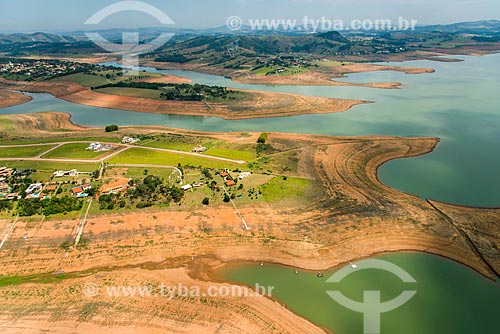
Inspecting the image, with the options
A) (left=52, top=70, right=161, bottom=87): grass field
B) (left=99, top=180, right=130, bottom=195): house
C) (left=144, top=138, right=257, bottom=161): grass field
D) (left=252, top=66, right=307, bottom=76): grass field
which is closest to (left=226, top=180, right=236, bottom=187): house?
(left=144, top=138, right=257, bottom=161): grass field

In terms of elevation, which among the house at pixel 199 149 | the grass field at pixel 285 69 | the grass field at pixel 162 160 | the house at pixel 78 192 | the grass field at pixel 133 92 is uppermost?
the grass field at pixel 285 69

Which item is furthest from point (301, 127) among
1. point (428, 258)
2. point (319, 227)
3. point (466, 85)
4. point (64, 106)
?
point (466, 85)

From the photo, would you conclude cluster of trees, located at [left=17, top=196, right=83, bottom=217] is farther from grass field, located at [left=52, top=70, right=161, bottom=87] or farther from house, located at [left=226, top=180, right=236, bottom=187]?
grass field, located at [left=52, top=70, right=161, bottom=87]

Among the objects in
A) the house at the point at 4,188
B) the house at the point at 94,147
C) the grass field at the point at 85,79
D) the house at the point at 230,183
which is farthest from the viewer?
the grass field at the point at 85,79

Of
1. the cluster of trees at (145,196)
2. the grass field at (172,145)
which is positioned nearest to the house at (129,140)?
the grass field at (172,145)

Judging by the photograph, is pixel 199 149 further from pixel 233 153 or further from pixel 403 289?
pixel 403 289

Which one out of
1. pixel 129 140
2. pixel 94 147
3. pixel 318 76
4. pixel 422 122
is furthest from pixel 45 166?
pixel 318 76

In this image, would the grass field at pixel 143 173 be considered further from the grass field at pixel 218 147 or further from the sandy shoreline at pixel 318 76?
the sandy shoreline at pixel 318 76
